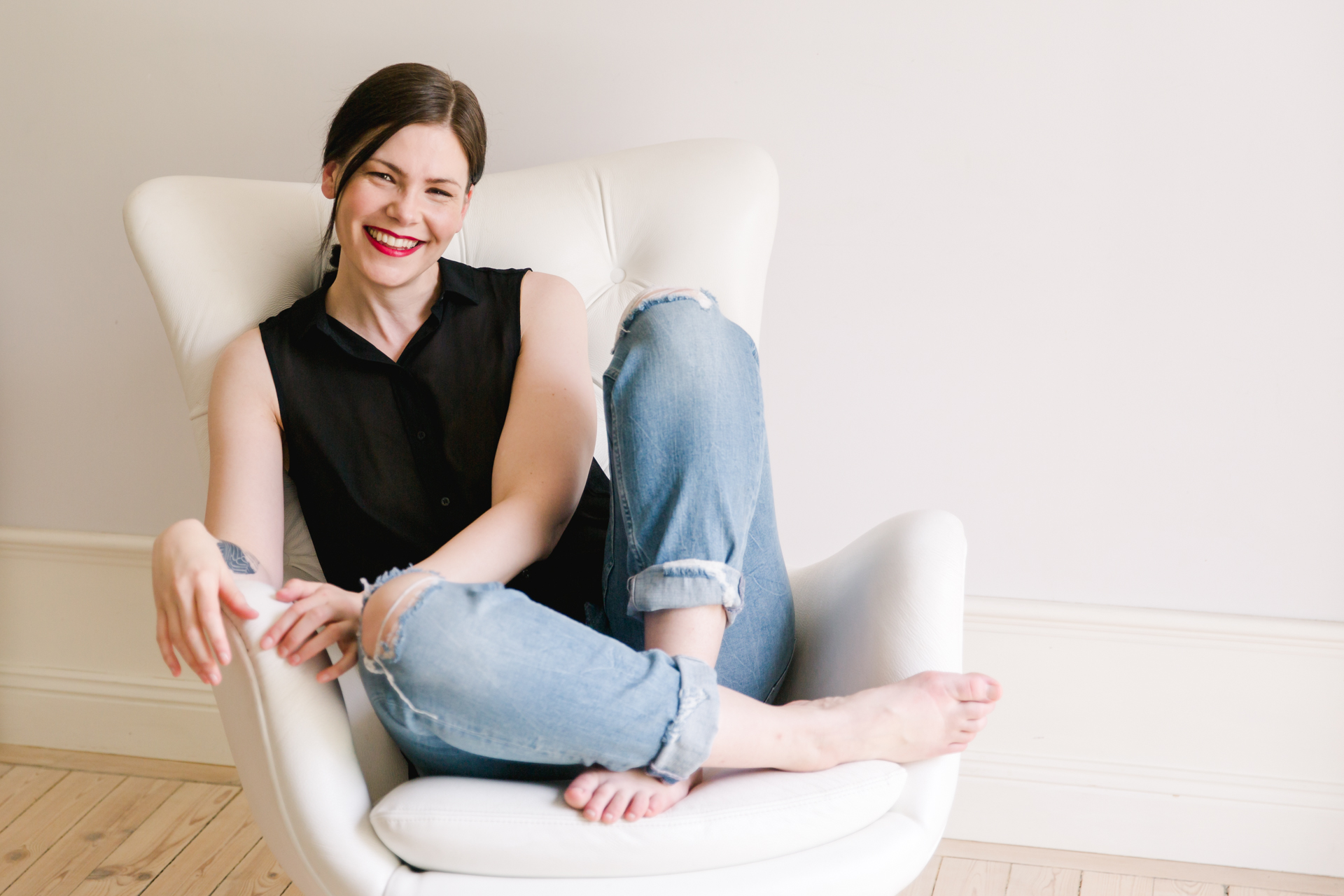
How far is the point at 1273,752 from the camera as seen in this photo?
1.64 meters

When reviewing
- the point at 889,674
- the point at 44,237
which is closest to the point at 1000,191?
the point at 889,674

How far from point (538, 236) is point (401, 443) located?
356 millimetres

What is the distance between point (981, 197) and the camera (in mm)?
1594

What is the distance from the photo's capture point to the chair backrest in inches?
52.0

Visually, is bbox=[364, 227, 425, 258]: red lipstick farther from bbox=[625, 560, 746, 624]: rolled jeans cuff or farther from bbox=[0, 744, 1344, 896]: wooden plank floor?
bbox=[0, 744, 1344, 896]: wooden plank floor

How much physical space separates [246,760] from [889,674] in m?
0.60

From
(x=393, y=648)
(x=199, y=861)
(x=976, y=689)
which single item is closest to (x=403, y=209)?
(x=393, y=648)

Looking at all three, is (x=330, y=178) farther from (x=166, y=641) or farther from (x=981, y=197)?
(x=981, y=197)

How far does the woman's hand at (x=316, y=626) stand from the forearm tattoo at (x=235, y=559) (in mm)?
100

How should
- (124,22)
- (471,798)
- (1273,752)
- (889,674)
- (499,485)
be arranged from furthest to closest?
(124,22)
(1273,752)
(499,485)
(889,674)
(471,798)

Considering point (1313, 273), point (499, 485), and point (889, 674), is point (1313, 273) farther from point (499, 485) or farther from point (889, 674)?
point (499, 485)

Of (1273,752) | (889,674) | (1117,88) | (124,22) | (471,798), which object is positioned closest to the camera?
(471,798)

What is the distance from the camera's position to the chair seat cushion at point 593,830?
86 centimetres

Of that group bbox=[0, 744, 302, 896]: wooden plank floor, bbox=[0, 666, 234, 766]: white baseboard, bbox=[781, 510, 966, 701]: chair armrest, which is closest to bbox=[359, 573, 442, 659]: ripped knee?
bbox=[781, 510, 966, 701]: chair armrest
